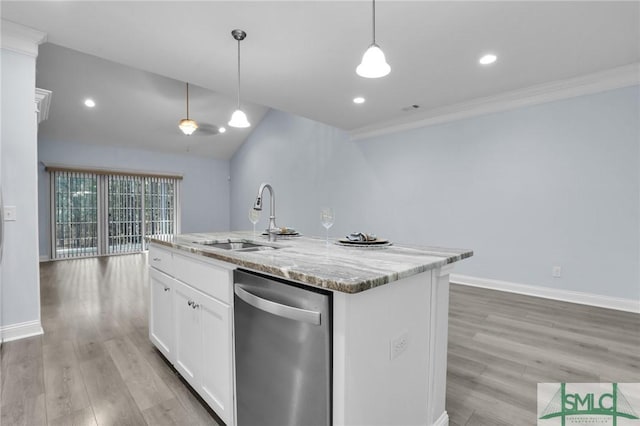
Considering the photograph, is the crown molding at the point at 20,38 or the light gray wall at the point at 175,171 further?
the light gray wall at the point at 175,171

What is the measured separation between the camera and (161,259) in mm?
2068

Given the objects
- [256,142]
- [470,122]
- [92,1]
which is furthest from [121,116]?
[470,122]

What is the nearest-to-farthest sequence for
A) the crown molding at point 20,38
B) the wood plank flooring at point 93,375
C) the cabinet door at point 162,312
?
the wood plank flooring at point 93,375
the cabinet door at point 162,312
the crown molding at point 20,38

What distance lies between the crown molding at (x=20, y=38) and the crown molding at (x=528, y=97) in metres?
4.22

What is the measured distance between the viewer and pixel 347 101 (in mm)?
4078

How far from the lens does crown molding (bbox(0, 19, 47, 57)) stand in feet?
7.87

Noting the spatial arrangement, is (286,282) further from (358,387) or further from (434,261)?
(434,261)

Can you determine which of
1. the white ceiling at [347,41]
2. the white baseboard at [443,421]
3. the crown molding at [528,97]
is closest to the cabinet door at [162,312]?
the white baseboard at [443,421]

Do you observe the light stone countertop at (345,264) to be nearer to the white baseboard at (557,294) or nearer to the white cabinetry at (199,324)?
the white cabinetry at (199,324)

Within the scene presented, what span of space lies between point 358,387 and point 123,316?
2.94 m

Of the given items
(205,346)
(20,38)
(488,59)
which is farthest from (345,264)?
(20,38)

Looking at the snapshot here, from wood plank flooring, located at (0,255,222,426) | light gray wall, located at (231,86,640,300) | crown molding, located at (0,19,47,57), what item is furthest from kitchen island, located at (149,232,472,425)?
light gray wall, located at (231,86,640,300)

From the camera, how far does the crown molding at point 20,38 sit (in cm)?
240

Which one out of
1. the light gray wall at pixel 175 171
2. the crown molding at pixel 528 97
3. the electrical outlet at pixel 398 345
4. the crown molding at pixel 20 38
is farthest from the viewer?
the light gray wall at pixel 175 171
